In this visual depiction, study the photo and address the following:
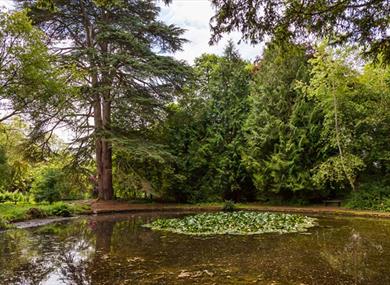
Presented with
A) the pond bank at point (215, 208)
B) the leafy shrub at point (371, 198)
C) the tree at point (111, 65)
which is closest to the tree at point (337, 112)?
the leafy shrub at point (371, 198)

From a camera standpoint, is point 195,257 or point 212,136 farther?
point 212,136

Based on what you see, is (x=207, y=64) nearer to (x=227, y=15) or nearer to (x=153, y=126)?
(x=153, y=126)

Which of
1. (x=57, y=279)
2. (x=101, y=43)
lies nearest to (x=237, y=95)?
(x=101, y=43)

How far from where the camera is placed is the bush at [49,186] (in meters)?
16.1

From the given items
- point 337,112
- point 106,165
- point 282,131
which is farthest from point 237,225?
point 106,165

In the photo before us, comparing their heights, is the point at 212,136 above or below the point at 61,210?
above

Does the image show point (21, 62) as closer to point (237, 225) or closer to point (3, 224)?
point (3, 224)

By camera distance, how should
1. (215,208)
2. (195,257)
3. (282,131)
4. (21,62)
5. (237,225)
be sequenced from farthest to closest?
(282,131), (215,208), (21,62), (237,225), (195,257)

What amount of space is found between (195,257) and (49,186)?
11.8 meters

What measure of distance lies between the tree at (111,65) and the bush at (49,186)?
1.70m

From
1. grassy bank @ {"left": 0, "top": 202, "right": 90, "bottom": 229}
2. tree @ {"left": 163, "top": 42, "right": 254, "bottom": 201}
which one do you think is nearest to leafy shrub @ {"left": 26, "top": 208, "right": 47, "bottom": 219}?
grassy bank @ {"left": 0, "top": 202, "right": 90, "bottom": 229}

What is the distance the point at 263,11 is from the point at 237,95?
15221 millimetres

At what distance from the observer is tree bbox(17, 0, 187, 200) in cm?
1678

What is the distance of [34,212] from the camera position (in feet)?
44.2
